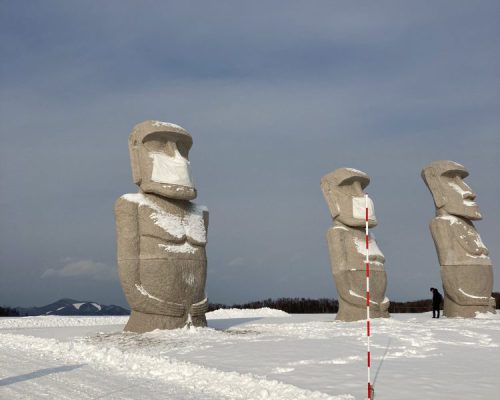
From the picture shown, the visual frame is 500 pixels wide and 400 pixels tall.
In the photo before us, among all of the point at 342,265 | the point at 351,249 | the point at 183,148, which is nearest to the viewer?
the point at 183,148

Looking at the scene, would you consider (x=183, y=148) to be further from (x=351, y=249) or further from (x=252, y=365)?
(x=252, y=365)

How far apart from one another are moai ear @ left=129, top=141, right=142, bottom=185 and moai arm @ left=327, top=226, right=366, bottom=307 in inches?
252

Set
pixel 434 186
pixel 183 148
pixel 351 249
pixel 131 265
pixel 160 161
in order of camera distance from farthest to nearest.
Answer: pixel 434 186
pixel 351 249
pixel 183 148
pixel 160 161
pixel 131 265

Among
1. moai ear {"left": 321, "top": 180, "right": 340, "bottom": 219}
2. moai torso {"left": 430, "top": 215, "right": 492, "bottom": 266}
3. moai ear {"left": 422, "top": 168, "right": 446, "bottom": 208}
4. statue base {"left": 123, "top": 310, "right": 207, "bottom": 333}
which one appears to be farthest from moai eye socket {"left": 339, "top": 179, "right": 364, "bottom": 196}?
statue base {"left": 123, "top": 310, "right": 207, "bottom": 333}

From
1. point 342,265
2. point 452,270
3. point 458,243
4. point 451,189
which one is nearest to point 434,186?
point 451,189

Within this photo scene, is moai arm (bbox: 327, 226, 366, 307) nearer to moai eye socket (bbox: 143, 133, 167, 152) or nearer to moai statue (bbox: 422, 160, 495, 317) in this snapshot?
moai statue (bbox: 422, 160, 495, 317)

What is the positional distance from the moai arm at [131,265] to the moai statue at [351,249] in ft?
18.9

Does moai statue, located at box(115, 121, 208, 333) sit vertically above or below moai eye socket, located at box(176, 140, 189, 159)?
below

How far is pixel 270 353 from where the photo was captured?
9.90m

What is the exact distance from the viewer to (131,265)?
13617 mm

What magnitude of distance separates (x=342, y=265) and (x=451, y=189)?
4987 mm

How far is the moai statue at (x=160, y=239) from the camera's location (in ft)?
44.6

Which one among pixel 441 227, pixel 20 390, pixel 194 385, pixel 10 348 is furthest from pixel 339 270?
pixel 20 390

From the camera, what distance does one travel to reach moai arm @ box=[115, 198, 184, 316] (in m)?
13.5
